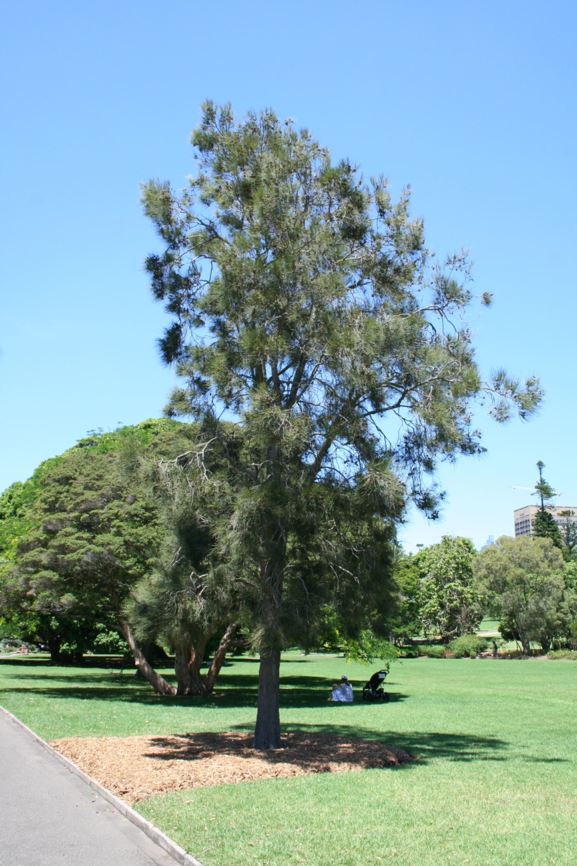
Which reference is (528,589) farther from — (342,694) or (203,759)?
(203,759)

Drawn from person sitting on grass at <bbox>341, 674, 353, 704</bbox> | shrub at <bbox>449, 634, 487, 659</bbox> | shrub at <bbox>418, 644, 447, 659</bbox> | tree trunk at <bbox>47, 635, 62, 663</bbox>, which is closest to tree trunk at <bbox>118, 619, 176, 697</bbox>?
person sitting on grass at <bbox>341, 674, 353, 704</bbox>

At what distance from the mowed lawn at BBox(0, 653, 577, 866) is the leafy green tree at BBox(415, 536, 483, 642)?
49494mm

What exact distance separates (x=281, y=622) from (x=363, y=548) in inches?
70.1

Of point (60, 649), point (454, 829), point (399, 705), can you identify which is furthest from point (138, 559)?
point (60, 649)

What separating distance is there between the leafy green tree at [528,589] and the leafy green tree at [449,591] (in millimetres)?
2241

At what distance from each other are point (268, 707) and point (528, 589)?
54958mm

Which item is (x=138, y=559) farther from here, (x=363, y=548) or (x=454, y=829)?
(x=454, y=829)

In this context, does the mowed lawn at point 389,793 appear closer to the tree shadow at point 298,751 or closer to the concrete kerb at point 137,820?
the concrete kerb at point 137,820

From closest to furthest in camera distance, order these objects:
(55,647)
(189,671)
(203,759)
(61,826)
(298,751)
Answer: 1. (61,826)
2. (203,759)
3. (298,751)
4. (189,671)
5. (55,647)

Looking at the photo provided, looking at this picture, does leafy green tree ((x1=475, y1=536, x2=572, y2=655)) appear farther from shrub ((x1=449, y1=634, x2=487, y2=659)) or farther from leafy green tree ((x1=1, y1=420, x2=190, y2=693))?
leafy green tree ((x1=1, y1=420, x2=190, y2=693))

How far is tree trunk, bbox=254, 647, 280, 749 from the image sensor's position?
1282 cm

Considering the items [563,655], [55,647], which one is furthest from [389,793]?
[563,655]

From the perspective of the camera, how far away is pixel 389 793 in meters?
9.25

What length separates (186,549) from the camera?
42.3 ft
